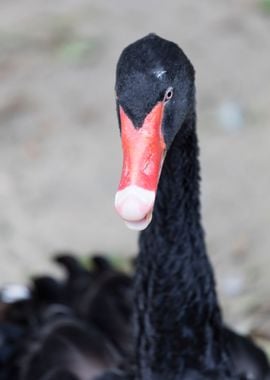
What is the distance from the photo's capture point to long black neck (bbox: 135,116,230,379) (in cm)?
196

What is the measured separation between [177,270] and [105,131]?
5.51 feet

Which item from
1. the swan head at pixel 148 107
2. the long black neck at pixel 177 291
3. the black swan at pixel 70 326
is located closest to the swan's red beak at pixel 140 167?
the swan head at pixel 148 107

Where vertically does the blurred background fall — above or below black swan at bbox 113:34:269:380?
above

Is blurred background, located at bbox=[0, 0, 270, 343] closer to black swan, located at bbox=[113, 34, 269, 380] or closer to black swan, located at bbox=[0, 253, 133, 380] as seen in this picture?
black swan, located at bbox=[0, 253, 133, 380]

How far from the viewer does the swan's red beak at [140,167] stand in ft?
4.89

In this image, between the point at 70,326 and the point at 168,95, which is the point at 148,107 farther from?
the point at 70,326

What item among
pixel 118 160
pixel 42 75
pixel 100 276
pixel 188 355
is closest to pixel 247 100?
pixel 118 160

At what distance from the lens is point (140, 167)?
1.57 m

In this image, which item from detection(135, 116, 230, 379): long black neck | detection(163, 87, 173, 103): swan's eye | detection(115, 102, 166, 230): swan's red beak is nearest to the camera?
detection(115, 102, 166, 230): swan's red beak

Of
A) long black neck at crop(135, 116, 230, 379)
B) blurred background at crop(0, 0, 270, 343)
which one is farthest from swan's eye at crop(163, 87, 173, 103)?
blurred background at crop(0, 0, 270, 343)

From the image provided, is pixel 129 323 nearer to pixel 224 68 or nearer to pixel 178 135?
pixel 178 135

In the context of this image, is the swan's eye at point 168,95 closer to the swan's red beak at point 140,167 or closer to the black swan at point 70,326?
the swan's red beak at point 140,167

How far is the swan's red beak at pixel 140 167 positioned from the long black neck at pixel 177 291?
280 mm

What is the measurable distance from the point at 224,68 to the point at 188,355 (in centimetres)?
192
